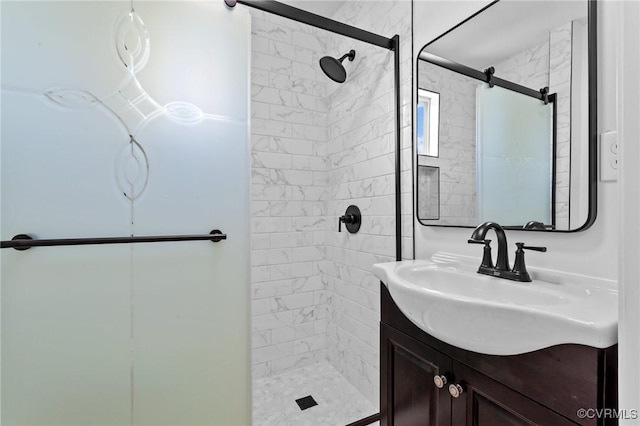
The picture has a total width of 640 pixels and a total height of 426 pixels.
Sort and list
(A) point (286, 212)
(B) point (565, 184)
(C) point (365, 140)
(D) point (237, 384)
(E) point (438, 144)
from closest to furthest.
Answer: (B) point (565, 184) < (D) point (237, 384) < (E) point (438, 144) < (C) point (365, 140) < (A) point (286, 212)

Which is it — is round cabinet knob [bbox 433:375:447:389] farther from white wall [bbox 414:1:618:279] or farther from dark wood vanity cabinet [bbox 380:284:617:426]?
white wall [bbox 414:1:618:279]

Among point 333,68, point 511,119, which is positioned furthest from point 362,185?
point 511,119

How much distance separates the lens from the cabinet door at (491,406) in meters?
0.66

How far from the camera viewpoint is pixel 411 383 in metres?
1.01

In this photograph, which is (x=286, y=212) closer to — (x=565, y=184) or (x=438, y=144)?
(x=438, y=144)

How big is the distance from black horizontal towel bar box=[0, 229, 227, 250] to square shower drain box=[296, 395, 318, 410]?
1.16 m

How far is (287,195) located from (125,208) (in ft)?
3.69

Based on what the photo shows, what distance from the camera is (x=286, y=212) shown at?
83.9 inches

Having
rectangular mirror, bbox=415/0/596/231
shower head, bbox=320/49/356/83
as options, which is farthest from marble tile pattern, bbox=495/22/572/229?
shower head, bbox=320/49/356/83

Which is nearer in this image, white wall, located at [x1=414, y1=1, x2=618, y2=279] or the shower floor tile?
white wall, located at [x1=414, y1=1, x2=618, y2=279]

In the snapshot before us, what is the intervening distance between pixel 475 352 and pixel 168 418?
3.69 ft

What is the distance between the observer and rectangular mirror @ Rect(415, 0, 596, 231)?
0.90 m

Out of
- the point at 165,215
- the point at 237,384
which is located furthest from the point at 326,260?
the point at 165,215

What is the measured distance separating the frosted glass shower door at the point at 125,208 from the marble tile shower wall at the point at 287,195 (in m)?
0.75
